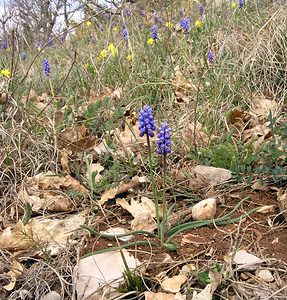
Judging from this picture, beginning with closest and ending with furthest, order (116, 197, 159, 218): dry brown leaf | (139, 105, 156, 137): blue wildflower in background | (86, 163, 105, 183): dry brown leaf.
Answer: (139, 105, 156, 137): blue wildflower in background
(116, 197, 159, 218): dry brown leaf
(86, 163, 105, 183): dry brown leaf

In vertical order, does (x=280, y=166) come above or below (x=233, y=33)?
below

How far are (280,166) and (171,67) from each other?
1.45 meters

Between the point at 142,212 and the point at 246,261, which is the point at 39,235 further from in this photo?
the point at 246,261

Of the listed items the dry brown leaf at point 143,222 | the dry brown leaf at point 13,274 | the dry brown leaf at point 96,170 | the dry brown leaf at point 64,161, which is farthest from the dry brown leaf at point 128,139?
the dry brown leaf at point 13,274

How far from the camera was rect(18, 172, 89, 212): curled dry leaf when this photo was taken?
192 centimetres

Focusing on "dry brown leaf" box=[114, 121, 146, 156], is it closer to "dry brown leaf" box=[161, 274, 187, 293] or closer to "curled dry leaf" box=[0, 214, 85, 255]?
"curled dry leaf" box=[0, 214, 85, 255]

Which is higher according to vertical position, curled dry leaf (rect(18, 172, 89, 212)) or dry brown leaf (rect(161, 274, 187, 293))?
curled dry leaf (rect(18, 172, 89, 212))

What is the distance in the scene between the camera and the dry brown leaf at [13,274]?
1471 millimetres

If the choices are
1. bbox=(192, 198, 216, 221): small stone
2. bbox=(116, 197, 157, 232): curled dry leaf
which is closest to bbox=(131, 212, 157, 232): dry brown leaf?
bbox=(116, 197, 157, 232): curled dry leaf

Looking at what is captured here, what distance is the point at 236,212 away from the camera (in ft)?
5.53

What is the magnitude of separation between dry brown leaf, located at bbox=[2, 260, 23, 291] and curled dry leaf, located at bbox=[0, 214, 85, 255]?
9 centimetres

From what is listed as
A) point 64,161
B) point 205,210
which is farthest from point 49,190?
point 205,210

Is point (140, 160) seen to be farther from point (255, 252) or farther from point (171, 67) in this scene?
point (171, 67)

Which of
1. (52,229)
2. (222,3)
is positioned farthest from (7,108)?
(222,3)
